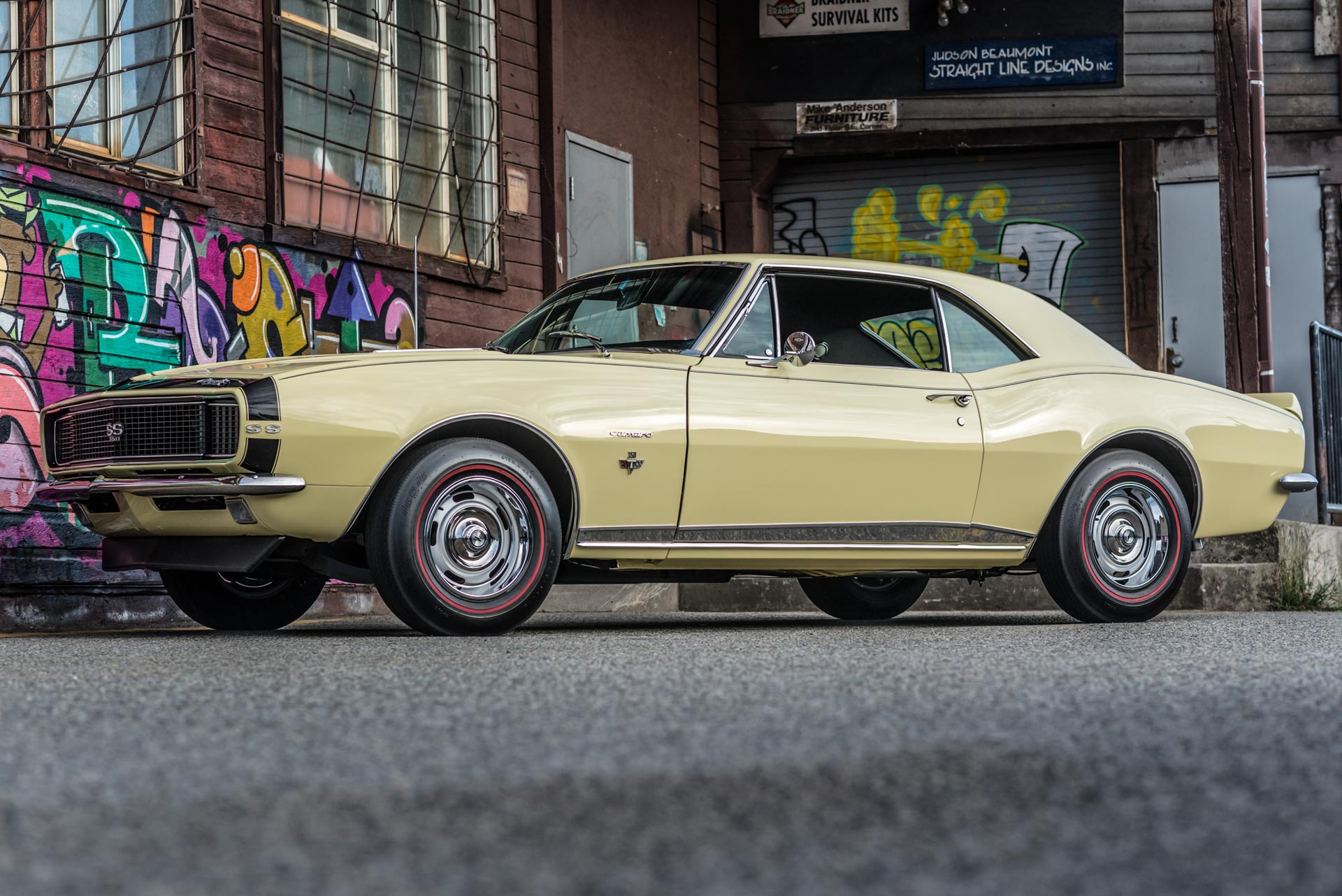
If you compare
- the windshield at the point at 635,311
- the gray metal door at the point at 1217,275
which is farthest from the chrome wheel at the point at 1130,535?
the gray metal door at the point at 1217,275

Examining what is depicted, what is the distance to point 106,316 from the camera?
8383 millimetres

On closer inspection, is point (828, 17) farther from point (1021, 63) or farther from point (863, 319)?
point (863, 319)

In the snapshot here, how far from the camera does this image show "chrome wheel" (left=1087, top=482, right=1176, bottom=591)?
6.25 m

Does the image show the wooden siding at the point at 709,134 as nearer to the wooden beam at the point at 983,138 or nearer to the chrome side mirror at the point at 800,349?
the wooden beam at the point at 983,138

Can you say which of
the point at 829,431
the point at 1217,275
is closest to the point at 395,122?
the point at 829,431

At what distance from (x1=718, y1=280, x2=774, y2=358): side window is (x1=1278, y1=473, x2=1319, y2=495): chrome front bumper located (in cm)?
235

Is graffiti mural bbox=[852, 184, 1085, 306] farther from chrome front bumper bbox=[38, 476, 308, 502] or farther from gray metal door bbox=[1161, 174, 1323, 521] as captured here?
chrome front bumper bbox=[38, 476, 308, 502]

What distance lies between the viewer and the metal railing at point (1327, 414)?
10008 mm

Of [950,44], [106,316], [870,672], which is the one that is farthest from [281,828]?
[950,44]

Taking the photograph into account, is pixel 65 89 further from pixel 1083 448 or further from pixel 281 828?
pixel 281 828

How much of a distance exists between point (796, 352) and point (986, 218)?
969 cm

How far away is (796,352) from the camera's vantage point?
A: 575 centimetres

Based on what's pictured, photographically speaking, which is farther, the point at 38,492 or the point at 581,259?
→ the point at 581,259

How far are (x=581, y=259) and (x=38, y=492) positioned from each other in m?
7.35
